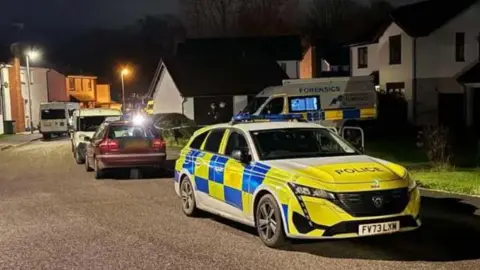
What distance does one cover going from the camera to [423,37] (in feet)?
113

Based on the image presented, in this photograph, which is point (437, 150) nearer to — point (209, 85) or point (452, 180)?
point (452, 180)

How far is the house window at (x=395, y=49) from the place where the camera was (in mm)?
36469

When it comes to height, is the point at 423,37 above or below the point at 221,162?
above

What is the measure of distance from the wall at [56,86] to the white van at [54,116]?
21.3m

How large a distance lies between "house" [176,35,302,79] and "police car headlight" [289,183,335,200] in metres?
57.5

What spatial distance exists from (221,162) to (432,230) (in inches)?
117

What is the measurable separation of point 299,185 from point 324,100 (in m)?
21.2

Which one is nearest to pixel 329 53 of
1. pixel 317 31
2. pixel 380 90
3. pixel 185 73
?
pixel 317 31

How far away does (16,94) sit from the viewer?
50969 millimetres

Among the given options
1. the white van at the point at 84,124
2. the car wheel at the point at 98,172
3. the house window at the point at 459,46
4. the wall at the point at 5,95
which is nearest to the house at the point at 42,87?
the wall at the point at 5,95

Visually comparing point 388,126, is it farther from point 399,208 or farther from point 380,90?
point 399,208

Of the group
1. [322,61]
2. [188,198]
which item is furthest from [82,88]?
[188,198]

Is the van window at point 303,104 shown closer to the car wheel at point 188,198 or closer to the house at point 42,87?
the car wheel at point 188,198

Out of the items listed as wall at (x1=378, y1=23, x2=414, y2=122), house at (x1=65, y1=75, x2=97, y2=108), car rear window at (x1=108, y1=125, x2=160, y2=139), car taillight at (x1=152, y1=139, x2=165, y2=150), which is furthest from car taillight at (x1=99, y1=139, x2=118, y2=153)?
house at (x1=65, y1=75, x2=97, y2=108)
